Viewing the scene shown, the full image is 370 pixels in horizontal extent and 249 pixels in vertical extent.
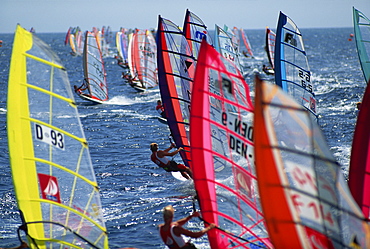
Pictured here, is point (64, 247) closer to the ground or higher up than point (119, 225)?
higher up

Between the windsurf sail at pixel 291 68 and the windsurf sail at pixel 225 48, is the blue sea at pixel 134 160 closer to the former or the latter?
the windsurf sail at pixel 291 68

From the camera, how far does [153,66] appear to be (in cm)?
3253

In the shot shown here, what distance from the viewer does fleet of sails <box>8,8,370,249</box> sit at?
218 inches

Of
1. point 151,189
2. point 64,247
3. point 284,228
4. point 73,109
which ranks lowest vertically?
point 151,189

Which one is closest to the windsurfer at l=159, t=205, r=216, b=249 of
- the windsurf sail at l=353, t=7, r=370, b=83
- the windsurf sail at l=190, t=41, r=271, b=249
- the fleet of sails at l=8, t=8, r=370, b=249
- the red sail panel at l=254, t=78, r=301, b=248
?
the fleet of sails at l=8, t=8, r=370, b=249

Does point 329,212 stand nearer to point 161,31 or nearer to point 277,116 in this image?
point 277,116

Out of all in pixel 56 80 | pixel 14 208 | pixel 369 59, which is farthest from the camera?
pixel 369 59

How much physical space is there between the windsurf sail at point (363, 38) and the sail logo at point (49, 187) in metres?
13.5

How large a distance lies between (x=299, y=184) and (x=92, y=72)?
21.3 m

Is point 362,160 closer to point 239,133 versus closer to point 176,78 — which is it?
point 239,133

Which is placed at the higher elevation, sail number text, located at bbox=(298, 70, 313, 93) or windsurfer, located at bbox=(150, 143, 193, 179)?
sail number text, located at bbox=(298, 70, 313, 93)

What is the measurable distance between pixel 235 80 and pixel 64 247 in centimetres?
331

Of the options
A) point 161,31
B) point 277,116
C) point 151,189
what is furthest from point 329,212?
point 161,31

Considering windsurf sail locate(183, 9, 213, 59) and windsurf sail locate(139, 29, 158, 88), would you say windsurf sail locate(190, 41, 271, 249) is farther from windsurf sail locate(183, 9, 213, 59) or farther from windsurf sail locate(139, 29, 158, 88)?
windsurf sail locate(139, 29, 158, 88)
